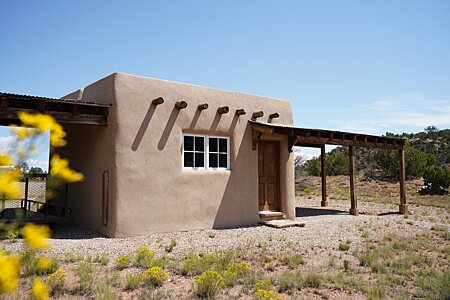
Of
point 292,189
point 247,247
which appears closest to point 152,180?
point 247,247

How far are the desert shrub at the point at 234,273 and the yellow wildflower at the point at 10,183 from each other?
13.8ft

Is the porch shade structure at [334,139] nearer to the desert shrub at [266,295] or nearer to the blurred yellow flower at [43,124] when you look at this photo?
the desert shrub at [266,295]

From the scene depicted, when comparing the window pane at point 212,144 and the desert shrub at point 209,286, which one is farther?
the window pane at point 212,144

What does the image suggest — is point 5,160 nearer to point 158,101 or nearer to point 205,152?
point 158,101

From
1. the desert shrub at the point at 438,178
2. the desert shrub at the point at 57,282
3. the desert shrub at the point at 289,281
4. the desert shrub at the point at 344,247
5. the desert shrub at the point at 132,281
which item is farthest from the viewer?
the desert shrub at the point at 438,178

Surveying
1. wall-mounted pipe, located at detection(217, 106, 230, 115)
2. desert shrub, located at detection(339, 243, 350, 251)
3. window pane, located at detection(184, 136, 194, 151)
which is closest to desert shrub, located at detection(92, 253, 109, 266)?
window pane, located at detection(184, 136, 194, 151)

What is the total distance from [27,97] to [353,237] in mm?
8357

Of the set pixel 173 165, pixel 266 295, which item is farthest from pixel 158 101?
pixel 266 295

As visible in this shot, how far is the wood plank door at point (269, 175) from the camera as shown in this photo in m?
11.7

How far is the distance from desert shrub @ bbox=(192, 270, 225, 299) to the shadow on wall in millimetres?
5219

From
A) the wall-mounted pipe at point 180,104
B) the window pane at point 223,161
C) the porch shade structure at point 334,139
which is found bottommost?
the window pane at point 223,161

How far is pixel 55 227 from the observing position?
10344 mm

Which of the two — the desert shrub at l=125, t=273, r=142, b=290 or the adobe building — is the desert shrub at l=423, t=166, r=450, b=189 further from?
the desert shrub at l=125, t=273, r=142, b=290

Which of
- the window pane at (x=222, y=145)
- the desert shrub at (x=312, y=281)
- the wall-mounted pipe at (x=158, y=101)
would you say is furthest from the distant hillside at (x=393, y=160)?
the desert shrub at (x=312, y=281)
